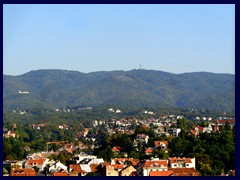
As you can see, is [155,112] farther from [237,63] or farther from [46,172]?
[237,63]

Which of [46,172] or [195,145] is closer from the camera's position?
[46,172]

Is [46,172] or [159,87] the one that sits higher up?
[159,87]

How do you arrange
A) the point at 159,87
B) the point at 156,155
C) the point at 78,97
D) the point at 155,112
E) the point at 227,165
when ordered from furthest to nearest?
the point at 159,87, the point at 78,97, the point at 155,112, the point at 156,155, the point at 227,165


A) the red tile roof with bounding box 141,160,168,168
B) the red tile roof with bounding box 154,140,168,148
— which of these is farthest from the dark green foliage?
the red tile roof with bounding box 141,160,168,168

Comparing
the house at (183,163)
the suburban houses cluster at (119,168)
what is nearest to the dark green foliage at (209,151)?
the house at (183,163)

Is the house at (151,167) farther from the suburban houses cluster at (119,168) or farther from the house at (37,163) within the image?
the house at (37,163)

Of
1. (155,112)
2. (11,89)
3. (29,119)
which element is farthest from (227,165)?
(11,89)

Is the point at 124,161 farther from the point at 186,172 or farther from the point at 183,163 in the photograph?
the point at 186,172
